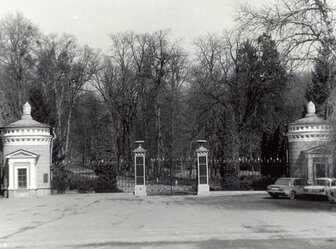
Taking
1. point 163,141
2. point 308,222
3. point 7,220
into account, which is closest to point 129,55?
point 163,141

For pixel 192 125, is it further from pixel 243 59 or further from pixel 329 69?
pixel 329 69

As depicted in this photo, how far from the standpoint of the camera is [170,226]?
605 inches

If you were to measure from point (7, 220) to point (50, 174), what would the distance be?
42.0 ft

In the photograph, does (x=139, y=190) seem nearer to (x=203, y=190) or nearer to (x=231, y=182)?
(x=203, y=190)

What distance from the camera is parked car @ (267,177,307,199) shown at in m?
26.8

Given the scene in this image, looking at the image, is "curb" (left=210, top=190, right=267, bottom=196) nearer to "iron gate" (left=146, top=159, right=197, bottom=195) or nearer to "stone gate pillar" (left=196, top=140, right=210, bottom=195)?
"stone gate pillar" (left=196, top=140, right=210, bottom=195)

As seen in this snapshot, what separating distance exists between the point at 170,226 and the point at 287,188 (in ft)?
44.4

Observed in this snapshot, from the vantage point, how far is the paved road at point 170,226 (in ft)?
41.3

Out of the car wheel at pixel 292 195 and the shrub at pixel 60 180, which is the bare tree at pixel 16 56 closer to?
the shrub at pixel 60 180

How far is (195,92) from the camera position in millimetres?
45062

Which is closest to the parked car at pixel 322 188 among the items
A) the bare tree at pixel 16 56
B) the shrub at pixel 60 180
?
the shrub at pixel 60 180

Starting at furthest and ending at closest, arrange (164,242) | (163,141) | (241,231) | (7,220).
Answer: (163,141), (7,220), (241,231), (164,242)

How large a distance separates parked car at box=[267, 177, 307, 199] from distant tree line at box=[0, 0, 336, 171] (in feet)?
18.8

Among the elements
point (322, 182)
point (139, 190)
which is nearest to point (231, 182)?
point (139, 190)
